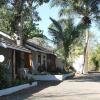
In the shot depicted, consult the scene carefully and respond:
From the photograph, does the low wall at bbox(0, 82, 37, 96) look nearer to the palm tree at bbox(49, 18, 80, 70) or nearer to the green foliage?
the green foliage

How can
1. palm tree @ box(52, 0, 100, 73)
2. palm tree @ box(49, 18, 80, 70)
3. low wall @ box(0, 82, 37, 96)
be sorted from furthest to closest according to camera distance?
palm tree @ box(52, 0, 100, 73) < palm tree @ box(49, 18, 80, 70) < low wall @ box(0, 82, 37, 96)

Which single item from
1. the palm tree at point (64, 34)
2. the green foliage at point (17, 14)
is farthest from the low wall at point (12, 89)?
the palm tree at point (64, 34)

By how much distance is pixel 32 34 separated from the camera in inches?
1363

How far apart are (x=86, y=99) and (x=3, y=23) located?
1626 centimetres

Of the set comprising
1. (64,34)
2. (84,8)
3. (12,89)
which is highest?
(84,8)

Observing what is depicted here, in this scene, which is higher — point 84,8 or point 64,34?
point 84,8

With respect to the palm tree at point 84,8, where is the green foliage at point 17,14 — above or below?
below

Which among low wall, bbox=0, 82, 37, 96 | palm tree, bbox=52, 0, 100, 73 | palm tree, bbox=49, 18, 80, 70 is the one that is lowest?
low wall, bbox=0, 82, 37, 96

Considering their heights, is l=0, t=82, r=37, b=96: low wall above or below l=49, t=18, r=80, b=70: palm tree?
below

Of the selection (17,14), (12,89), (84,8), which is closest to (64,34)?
(84,8)

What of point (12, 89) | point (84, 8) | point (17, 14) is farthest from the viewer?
point (84, 8)

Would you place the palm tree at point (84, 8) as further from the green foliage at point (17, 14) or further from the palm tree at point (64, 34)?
the green foliage at point (17, 14)

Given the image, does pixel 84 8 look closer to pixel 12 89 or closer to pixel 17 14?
pixel 17 14

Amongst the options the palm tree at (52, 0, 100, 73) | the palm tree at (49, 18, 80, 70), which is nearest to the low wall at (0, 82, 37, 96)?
the palm tree at (49, 18, 80, 70)
